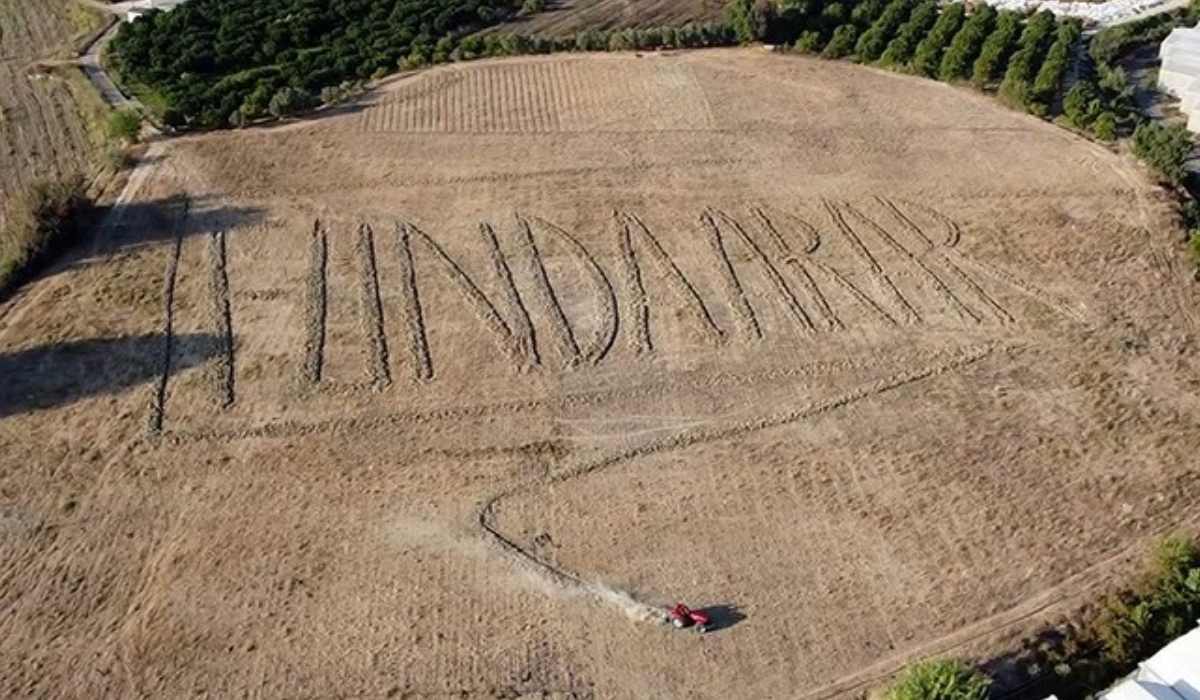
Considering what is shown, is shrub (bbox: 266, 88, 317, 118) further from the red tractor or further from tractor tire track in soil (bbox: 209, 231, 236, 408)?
the red tractor

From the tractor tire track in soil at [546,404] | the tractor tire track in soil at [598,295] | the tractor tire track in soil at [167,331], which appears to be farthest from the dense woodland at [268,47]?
the tractor tire track in soil at [546,404]

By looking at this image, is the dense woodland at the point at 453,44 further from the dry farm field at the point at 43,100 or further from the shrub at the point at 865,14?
the dry farm field at the point at 43,100

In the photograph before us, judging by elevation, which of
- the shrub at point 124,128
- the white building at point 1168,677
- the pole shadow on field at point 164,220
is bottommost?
the white building at point 1168,677

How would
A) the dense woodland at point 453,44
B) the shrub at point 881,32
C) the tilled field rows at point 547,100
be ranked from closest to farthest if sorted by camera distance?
the tilled field rows at point 547,100 → the dense woodland at point 453,44 → the shrub at point 881,32

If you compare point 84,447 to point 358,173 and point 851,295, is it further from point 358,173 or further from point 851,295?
point 851,295

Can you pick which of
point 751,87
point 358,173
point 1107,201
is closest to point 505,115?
point 358,173

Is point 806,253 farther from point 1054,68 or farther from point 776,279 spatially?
point 1054,68
